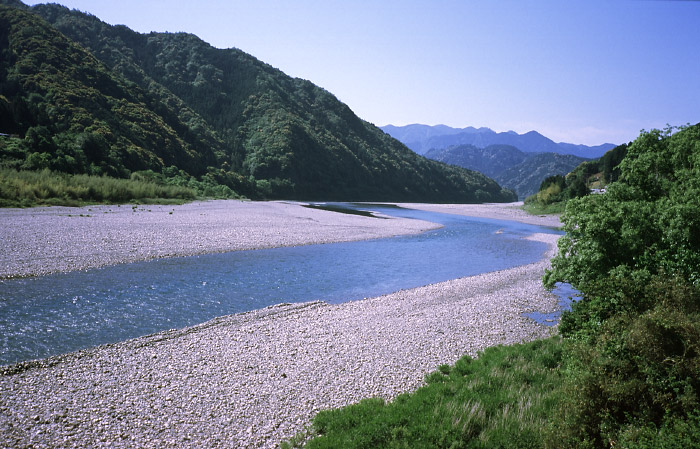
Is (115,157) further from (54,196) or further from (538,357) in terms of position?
(538,357)

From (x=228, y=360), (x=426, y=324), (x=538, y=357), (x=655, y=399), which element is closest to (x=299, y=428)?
(x=228, y=360)

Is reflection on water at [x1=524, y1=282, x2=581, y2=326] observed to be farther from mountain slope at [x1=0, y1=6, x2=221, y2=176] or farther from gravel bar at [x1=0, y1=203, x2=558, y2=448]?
Answer: mountain slope at [x1=0, y1=6, x2=221, y2=176]

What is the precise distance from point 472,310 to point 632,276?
25.2 feet

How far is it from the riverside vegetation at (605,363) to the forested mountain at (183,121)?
52.8 meters

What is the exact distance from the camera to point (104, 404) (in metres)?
7.59

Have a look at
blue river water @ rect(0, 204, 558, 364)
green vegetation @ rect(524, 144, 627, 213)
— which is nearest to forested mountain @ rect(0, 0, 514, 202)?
blue river water @ rect(0, 204, 558, 364)

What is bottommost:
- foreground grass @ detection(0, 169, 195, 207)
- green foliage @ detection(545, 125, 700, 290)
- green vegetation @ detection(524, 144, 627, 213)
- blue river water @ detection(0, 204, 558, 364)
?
blue river water @ detection(0, 204, 558, 364)

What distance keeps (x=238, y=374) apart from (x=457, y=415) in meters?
5.13

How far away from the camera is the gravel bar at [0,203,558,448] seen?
6873 mm

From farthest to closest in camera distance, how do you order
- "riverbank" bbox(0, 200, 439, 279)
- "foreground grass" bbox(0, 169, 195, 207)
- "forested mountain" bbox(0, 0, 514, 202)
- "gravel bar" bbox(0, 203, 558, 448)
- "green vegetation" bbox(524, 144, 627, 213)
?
"green vegetation" bbox(524, 144, 627, 213)
"forested mountain" bbox(0, 0, 514, 202)
"foreground grass" bbox(0, 169, 195, 207)
"riverbank" bbox(0, 200, 439, 279)
"gravel bar" bbox(0, 203, 558, 448)

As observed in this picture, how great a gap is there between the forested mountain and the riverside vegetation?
173 feet

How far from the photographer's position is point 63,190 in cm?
3972

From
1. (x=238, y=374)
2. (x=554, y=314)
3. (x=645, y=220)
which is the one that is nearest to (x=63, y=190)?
(x=238, y=374)

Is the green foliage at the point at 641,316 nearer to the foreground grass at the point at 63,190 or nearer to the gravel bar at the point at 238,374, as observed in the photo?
the gravel bar at the point at 238,374
